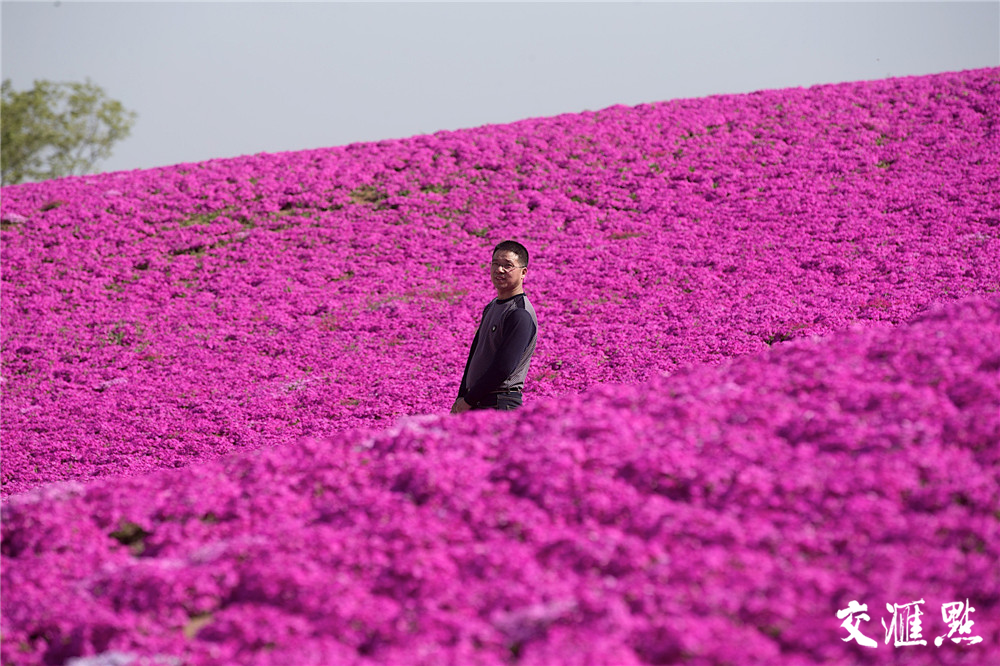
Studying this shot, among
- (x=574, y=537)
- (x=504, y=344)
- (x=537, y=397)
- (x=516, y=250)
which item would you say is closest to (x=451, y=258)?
(x=537, y=397)

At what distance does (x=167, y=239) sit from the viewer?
23.8 m

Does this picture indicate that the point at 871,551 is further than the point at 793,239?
No

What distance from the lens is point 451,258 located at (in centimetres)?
2119

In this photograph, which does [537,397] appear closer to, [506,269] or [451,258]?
[506,269]

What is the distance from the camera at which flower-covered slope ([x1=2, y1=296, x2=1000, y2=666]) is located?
168 inches

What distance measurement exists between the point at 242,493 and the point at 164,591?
4.01 ft

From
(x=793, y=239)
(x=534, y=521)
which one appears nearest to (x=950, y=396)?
(x=534, y=521)

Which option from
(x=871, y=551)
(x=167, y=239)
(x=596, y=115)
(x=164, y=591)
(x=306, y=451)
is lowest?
(x=164, y=591)

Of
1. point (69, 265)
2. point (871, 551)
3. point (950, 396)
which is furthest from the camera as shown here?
point (69, 265)

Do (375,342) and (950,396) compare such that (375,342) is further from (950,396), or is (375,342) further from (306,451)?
(950,396)

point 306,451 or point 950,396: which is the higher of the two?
point 950,396

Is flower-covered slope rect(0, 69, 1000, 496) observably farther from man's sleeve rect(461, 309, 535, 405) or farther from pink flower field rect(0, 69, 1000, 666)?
man's sleeve rect(461, 309, 535, 405)

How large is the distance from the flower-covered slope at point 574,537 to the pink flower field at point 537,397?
0.03 m

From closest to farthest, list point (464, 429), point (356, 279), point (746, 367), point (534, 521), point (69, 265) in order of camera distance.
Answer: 1. point (534, 521)
2. point (464, 429)
3. point (746, 367)
4. point (356, 279)
5. point (69, 265)
